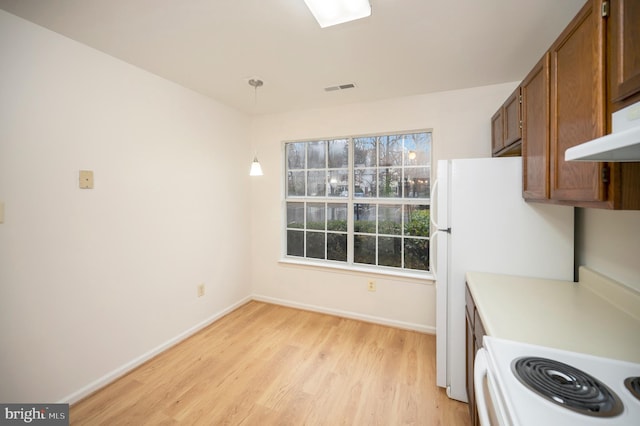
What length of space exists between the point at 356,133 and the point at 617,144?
267cm

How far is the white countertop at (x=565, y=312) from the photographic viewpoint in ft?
3.62

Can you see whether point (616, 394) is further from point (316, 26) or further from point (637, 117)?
point (316, 26)

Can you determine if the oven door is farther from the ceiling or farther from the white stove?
the ceiling

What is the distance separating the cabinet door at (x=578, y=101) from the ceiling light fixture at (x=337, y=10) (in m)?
0.98

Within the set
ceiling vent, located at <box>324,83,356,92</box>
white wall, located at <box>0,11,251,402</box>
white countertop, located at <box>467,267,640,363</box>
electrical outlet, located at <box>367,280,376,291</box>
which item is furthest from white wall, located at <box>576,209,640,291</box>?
white wall, located at <box>0,11,251,402</box>

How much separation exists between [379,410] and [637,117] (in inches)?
79.4

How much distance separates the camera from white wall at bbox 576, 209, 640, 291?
1.38 m

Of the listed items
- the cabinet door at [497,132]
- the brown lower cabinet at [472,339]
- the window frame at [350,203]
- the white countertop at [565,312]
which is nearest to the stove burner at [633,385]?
the white countertop at [565,312]

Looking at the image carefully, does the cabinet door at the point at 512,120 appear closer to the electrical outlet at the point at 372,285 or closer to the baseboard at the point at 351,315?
the electrical outlet at the point at 372,285

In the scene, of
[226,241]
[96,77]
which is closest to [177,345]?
[226,241]

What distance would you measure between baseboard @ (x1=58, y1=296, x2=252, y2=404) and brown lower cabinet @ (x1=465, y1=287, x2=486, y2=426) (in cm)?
255

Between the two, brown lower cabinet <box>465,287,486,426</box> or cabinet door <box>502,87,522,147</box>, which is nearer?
brown lower cabinet <box>465,287,486,426</box>

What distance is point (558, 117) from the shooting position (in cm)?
131

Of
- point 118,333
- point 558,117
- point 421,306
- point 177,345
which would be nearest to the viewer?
point 558,117
